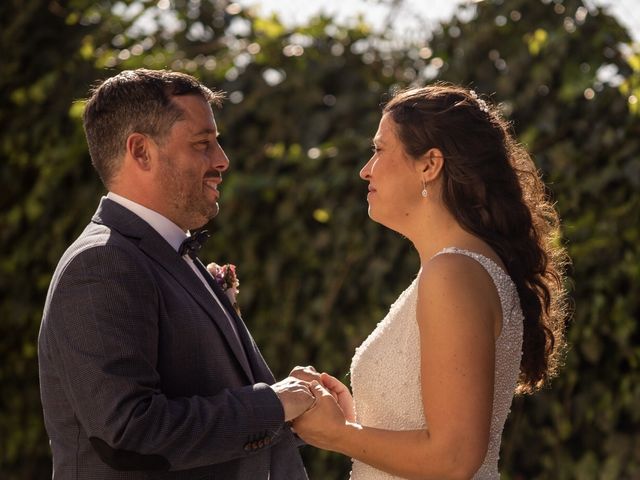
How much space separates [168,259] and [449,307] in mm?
720

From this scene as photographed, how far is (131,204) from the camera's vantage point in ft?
8.36

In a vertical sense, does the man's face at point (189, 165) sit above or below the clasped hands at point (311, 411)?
above

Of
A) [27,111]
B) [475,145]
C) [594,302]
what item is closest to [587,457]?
[594,302]

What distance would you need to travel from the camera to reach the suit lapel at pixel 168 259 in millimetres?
2449

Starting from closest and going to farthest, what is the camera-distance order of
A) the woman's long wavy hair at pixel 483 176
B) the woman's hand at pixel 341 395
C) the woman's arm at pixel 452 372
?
the woman's arm at pixel 452 372 → the woman's long wavy hair at pixel 483 176 → the woman's hand at pixel 341 395

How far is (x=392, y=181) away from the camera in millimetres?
2607

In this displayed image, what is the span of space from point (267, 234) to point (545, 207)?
2156mm

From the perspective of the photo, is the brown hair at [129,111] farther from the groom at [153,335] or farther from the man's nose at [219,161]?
the man's nose at [219,161]

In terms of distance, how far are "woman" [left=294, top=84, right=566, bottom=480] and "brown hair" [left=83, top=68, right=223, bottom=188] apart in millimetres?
570

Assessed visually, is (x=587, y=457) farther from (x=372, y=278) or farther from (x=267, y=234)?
(x=267, y=234)

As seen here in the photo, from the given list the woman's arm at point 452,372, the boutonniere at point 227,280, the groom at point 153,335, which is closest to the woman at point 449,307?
the woman's arm at point 452,372

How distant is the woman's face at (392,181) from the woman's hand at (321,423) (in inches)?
20.9

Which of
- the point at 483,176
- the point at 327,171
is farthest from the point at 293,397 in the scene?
the point at 327,171

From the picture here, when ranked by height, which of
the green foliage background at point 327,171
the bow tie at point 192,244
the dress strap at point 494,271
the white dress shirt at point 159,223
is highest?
the dress strap at point 494,271
